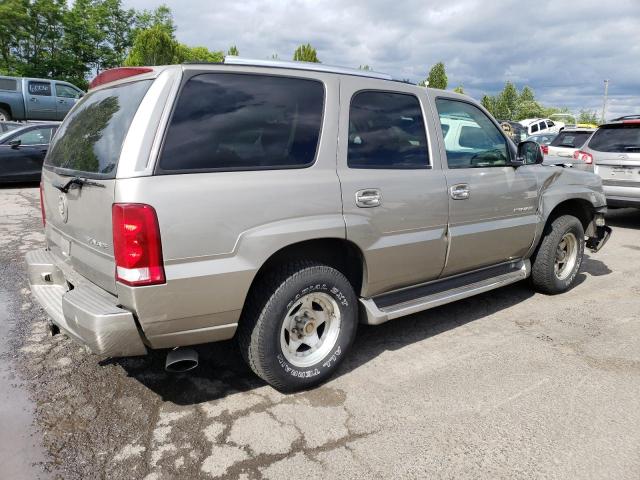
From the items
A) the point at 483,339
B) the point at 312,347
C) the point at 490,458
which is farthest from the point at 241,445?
the point at 483,339

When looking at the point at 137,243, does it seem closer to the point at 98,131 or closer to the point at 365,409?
the point at 98,131

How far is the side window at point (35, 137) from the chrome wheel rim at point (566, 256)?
10.7m

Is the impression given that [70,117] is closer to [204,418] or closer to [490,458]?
[204,418]

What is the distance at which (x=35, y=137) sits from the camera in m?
11.3

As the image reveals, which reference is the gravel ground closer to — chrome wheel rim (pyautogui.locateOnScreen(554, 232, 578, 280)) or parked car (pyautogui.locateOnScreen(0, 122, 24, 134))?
chrome wheel rim (pyautogui.locateOnScreen(554, 232, 578, 280))

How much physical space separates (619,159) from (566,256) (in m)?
4.18

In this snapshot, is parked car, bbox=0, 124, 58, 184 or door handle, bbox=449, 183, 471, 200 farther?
parked car, bbox=0, 124, 58, 184

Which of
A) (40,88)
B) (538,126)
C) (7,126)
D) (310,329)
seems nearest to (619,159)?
(310,329)

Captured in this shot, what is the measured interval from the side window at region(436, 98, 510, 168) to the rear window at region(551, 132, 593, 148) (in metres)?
9.35

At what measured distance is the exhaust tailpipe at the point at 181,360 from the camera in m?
2.83

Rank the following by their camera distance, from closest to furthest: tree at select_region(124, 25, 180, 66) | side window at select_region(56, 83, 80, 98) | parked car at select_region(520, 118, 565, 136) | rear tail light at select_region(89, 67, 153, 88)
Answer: rear tail light at select_region(89, 67, 153, 88) < side window at select_region(56, 83, 80, 98) < tree at select_region(124, 25, 180, 66) < parked car at select_region(520, 118, 565, 136)

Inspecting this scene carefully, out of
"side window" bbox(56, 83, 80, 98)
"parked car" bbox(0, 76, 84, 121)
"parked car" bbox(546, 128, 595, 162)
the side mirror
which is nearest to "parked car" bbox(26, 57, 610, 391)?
the side mirror

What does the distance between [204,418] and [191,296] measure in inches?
30.8

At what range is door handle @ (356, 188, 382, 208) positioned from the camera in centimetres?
323
